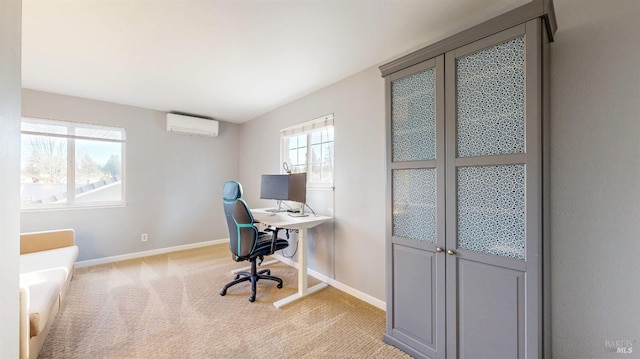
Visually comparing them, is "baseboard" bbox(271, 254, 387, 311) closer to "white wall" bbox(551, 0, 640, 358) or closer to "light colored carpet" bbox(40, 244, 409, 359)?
"light colored carpet" bbox(40, 244, 409, 359)

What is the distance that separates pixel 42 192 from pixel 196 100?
7.64 feet

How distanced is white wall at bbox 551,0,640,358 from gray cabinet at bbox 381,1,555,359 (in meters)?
0.26

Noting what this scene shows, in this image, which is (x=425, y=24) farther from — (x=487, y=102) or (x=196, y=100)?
(x=196, y=100)

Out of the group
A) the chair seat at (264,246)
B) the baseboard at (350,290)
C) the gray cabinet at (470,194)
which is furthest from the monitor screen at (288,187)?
Answer: the gray cabinet at (470,194)

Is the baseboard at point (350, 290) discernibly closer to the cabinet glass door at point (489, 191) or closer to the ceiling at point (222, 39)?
the cabinet glass door at point (489, 191)

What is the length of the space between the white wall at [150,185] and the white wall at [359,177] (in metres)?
2.49

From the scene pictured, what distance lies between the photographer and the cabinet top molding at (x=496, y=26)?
1221 millimetres

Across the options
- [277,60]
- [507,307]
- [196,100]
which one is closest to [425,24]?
[277,60]

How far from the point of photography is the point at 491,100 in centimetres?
141

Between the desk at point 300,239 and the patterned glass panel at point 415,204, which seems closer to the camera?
the patterned glass panel at point 415,204

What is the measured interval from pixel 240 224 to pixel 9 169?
1.75 m

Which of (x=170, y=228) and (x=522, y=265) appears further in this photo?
(x=170, y=228)

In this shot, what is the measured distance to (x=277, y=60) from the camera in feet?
7.75


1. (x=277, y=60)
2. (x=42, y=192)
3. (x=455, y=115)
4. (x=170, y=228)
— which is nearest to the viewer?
(x=455, y=115)
